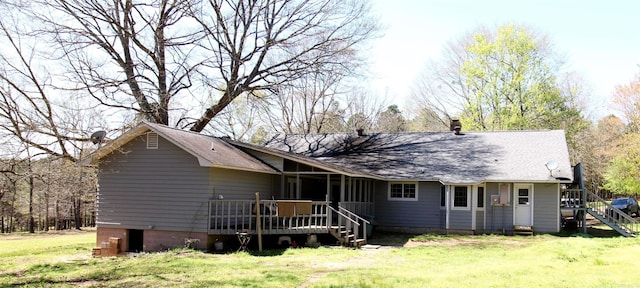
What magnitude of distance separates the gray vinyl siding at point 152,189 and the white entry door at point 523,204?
1306cm

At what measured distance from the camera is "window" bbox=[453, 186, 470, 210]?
74.5ft

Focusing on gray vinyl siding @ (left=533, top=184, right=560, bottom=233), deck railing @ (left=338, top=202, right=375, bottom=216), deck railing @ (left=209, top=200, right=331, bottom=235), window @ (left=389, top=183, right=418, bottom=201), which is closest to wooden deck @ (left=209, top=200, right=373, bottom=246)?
deck railing @ (left=209, top=200, right=331, bottom=235)

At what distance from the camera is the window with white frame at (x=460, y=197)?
894 inches

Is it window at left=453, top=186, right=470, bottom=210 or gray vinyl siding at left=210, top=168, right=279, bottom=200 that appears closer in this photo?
gray vinyl siding at left=210, top=168, right=279, bottom=200

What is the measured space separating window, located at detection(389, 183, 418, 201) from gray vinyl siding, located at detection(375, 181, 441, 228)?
7.1 inches

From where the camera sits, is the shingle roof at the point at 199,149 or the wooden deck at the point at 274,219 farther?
the wooden deck at the point at 274,219

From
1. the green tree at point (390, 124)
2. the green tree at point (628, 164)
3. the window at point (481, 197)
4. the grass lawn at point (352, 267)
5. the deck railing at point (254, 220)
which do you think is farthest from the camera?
→ the green tree at point (390, 124)

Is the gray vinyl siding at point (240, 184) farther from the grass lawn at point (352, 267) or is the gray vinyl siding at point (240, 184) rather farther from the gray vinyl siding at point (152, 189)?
the grass lawn at point (352, 267)

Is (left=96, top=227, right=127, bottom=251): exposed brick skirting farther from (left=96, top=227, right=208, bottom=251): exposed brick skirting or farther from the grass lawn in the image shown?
the grass lawn

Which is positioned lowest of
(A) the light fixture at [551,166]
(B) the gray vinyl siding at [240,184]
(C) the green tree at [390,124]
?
(B) the gray vinyl siding at [240,184]

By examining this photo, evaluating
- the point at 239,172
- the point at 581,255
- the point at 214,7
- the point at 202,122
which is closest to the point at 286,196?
the point at 239,172

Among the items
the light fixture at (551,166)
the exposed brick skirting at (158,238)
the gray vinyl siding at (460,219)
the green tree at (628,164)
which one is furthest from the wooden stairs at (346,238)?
the green tree at (628,164)

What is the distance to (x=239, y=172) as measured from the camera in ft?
61.0

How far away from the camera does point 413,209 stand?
23.6m
